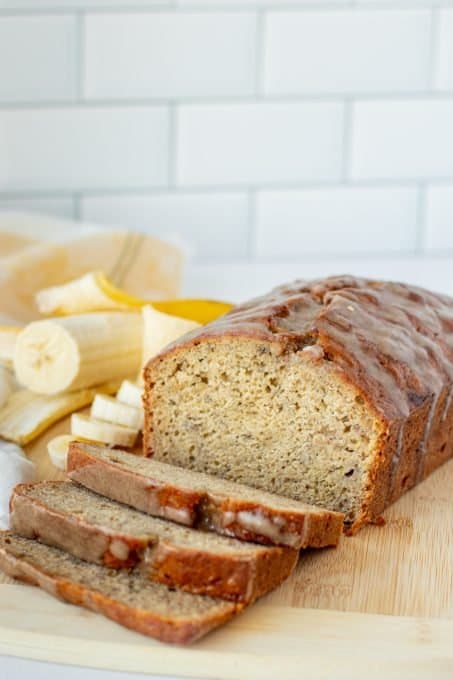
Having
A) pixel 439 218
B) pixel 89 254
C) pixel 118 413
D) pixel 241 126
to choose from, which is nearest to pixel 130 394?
pixel 118 413

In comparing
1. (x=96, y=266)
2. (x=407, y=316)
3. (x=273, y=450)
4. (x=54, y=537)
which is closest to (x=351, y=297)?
(x=407, y=316)

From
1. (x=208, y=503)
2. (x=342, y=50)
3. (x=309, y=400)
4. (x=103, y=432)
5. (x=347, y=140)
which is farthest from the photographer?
(x=347, y=140)

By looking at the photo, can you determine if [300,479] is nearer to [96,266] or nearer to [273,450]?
[273,450]

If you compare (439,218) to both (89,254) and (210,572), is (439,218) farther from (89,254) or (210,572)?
(210,572)

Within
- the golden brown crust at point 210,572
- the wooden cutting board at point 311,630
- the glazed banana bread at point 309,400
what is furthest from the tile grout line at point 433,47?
the golden brown crust at point 210,572

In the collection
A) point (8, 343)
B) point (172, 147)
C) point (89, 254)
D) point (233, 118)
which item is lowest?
point (8, 343)

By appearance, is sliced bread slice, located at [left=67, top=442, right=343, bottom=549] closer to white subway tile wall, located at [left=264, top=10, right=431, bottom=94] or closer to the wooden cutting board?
the wooden cutting board

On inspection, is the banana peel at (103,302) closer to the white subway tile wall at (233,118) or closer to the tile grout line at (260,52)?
the white subway tile wall at (233,118)
